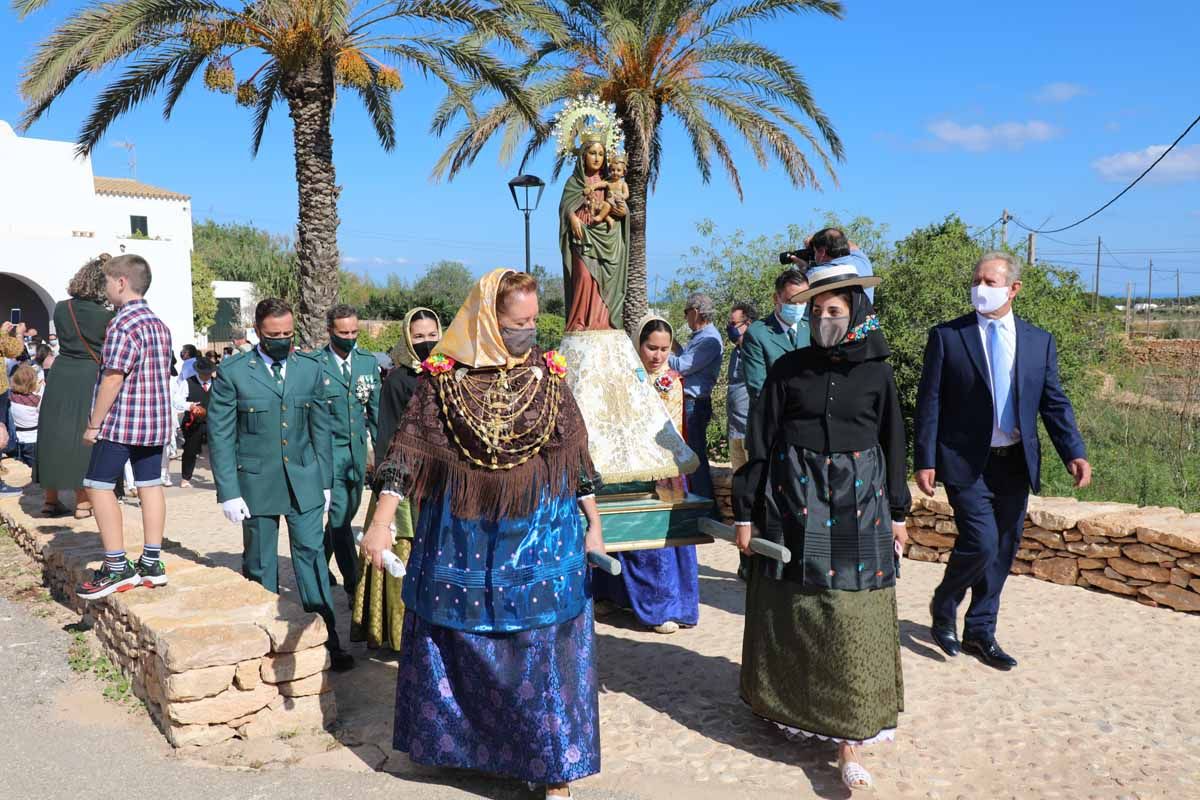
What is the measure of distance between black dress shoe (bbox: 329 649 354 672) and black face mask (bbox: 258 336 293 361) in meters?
1.62

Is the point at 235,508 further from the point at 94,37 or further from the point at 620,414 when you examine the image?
the point at 94,37

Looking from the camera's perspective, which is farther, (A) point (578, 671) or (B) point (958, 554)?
(B) point (958, 554)

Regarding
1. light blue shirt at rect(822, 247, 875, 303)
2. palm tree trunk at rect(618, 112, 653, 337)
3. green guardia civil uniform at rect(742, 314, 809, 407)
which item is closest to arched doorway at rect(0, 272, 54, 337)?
palm tree trunk at rect(618, 112, 653, 337)

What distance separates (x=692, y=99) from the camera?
13.8 metres

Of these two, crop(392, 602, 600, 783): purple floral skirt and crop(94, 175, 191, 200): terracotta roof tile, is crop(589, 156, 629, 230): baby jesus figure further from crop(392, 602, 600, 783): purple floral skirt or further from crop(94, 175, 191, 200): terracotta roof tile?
crop(94, 175, 191, 200): terracotta roof tile

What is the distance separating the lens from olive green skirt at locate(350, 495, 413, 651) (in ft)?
16.3

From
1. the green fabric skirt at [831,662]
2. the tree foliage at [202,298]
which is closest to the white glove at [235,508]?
the green fabric skirt at [831,662]

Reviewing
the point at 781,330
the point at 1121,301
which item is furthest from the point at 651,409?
the point at 1121,301

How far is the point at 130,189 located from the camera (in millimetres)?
48500

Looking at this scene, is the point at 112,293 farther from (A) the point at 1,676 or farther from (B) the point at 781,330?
(B) the point at 781,330

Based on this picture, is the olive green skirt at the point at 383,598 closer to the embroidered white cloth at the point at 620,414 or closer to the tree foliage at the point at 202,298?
the embroidered white cloth at the point at 620,414

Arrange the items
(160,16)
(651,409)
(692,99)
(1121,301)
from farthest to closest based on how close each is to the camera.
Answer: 1. (1121,301)
2. (692,99)
3. (160,16)
4. (651,409)

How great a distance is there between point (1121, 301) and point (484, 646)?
4671cm

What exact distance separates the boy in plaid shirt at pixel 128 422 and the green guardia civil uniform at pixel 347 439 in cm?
89
